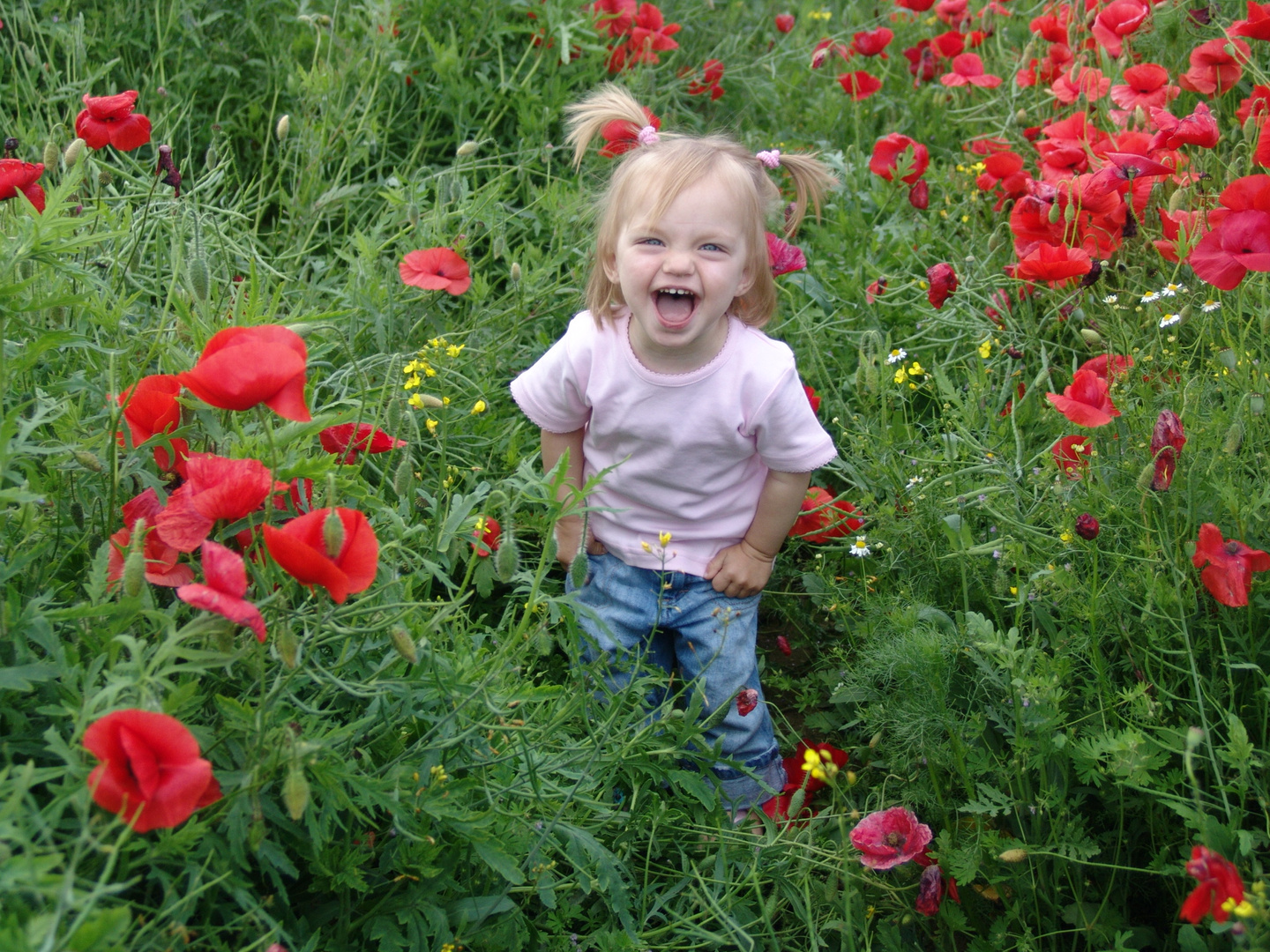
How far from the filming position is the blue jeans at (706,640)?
7.56ft

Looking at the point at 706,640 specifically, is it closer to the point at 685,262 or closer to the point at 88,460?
the point at 685,262

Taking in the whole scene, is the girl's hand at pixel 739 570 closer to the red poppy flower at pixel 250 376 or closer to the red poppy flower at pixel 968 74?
the red poppy flower at pixel 250 376

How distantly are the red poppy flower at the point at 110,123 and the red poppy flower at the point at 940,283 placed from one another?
1645 millimetres

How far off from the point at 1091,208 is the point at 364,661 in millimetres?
1919

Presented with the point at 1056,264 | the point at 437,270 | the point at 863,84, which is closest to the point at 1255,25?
the point at 1056,264

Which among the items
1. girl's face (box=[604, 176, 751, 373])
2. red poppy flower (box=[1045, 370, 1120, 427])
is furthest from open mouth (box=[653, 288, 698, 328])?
red poppy flower (box=[1045, 370, 1120, 427])

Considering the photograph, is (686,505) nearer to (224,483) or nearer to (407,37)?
(224,483)

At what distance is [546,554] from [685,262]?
2.46 ft

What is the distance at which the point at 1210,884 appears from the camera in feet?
4.71

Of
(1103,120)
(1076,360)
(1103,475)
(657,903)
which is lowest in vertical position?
(657,903)

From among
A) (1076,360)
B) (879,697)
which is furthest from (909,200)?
(879,697)

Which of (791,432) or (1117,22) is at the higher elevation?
(1117,22)

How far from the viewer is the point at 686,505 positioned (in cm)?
236

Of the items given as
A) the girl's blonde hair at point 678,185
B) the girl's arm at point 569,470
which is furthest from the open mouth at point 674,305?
the girl's arm at point 569,470
